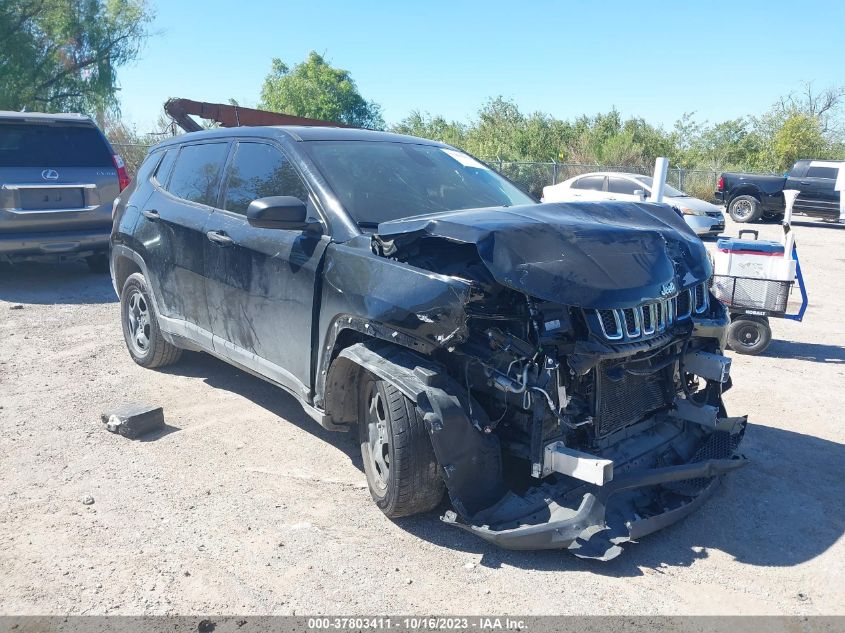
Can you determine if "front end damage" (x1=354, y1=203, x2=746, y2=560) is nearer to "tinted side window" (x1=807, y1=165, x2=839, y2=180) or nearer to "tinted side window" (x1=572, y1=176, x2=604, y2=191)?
"tinted side window" (x1=572, y1=176, x2=604, y2=191)

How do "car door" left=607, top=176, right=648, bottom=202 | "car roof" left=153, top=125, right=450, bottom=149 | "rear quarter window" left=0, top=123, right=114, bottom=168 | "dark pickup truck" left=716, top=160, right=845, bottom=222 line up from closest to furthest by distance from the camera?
"car roof" left=153, top=125, right=450, bottom=149, "rear quarter window" left=0, top=123, right=114, bottom=168, "car door" left=607, top=176, right=648, bottom=202, "dark pickup truck" left=716, top=160, right=845, bottom=222

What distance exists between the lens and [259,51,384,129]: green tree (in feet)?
137

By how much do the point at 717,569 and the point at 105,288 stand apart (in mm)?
8635

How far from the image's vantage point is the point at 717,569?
10.7 feet

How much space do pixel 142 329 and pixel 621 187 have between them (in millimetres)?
14176

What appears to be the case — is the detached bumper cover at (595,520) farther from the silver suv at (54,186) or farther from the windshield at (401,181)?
the silver suv at (54,186)

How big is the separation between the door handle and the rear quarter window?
552cm

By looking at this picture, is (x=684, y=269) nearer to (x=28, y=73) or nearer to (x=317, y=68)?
(x=28, y=73)

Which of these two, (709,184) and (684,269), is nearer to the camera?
(684,269)

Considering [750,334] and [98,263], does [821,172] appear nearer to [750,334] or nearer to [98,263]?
[750,334]

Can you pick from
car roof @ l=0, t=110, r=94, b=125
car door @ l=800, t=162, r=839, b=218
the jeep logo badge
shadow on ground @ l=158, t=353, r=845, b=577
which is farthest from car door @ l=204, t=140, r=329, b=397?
car door @ l=800, t=162, r=839, b=218

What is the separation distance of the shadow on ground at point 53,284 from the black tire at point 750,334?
288 inches

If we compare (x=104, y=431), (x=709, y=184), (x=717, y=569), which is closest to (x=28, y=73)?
(x=104, y=431)

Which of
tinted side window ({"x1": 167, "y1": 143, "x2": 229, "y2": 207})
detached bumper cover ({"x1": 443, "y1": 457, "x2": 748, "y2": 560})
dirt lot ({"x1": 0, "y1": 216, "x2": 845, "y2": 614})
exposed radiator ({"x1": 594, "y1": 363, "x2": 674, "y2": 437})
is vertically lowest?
dirt lot ({"x1": 0, "y1": 216, "x2": 845, "y2": 614})
